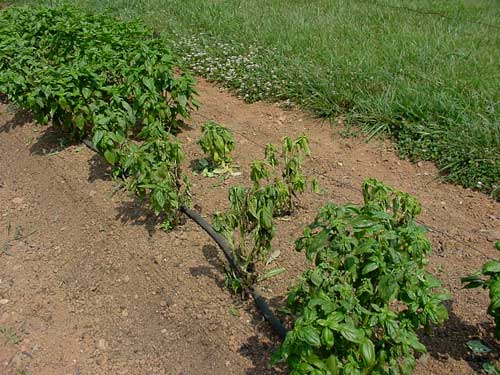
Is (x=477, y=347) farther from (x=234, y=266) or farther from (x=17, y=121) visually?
(x=17, y=121)

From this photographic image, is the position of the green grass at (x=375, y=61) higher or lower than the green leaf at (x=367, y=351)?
lower

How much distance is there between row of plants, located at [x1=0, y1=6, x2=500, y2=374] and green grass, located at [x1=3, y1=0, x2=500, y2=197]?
0.93m

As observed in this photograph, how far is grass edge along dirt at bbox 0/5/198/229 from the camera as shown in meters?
3.48

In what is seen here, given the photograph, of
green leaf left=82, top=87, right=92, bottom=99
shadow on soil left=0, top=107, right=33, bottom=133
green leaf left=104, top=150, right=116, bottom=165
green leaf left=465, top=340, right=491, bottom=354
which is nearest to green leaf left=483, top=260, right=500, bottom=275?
green leaf left=465, top=340, right=491, bottom=354

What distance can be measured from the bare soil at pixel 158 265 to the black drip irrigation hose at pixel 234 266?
6cm

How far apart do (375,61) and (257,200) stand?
9.32 feet

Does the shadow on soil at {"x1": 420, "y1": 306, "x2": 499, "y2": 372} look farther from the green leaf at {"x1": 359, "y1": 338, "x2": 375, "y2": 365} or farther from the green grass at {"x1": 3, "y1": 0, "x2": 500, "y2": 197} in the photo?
the green grass at {"x1": 3, "y1": 0, "x2": 500, "y2": 197}

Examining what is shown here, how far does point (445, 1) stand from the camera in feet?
23.2

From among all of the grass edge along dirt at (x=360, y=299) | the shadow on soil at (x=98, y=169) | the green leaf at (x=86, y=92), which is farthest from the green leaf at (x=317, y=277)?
the green leaf at (x=86, y=92)

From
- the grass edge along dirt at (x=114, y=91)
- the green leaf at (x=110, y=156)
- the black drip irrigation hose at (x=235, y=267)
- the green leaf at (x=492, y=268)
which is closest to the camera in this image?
the green leaf at (x=492, y=268)

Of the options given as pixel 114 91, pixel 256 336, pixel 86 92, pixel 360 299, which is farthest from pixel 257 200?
pixel 86 92

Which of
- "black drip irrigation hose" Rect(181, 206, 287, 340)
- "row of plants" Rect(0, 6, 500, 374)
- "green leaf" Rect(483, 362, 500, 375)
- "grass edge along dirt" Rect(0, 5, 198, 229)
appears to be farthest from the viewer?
"grass edge along dirt" Rect(0, 5, 198, 229)

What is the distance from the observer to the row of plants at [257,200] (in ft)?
6.60

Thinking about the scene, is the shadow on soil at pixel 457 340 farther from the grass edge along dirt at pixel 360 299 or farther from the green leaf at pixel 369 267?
the green leaf at pixel 369 267
